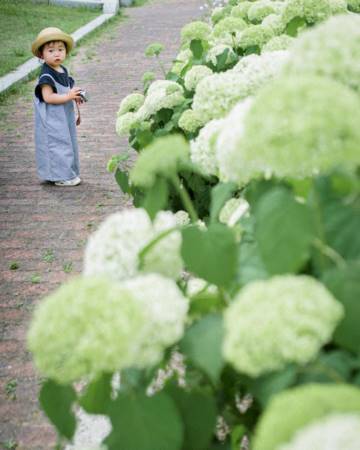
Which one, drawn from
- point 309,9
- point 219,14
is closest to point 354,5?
point 309,9

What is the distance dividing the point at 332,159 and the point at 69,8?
693 inches

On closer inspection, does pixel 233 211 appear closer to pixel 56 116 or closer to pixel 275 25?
pixel 275 25

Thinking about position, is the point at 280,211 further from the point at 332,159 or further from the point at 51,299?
the point at 51,299

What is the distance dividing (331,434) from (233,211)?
3.15ft

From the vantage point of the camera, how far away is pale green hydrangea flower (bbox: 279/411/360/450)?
2.46 ft

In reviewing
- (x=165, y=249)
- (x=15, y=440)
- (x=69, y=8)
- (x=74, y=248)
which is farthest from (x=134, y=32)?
(x=165, y=249)

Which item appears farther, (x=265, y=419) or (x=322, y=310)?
(x=322, y=310)

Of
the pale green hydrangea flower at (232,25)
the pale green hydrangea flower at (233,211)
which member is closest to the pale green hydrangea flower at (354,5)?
the pale green hydrangea flower at (232,25)

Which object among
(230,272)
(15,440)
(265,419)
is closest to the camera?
(265,419)

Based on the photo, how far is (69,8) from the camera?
17547mm

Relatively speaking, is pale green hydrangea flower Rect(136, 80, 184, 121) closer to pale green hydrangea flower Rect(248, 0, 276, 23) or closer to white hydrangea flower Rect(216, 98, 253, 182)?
pale green hydrangea flower Rect(248, 0, 276, 23)

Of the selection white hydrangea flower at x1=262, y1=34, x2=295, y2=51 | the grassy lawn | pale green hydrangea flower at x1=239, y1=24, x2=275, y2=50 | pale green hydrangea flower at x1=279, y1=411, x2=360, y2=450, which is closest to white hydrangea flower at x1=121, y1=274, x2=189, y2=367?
pale green hydrangea flower at x1=279, y1=411, x2=360, y2=450

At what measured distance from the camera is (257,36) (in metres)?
3.34

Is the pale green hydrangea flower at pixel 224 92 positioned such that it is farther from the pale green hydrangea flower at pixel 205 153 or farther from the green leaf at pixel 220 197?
the green leaf at pixel 220 197
